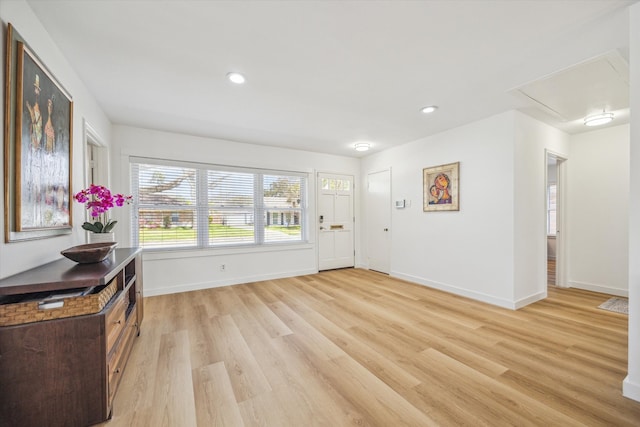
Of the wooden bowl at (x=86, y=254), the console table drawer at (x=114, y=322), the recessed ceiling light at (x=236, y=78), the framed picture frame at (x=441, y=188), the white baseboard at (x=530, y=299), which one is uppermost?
the recessed ceiling light at (x=236, y=78)

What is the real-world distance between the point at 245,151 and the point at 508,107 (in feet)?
12.9

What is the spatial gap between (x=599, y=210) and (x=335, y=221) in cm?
430

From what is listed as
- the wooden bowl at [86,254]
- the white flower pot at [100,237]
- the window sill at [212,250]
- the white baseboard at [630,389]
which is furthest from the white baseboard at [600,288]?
the white flower pot at [100,237]

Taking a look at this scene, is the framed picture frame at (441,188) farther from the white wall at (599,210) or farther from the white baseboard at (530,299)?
the white wall at (599,210)

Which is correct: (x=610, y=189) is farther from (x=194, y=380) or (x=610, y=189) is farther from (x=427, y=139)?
(x=194, y=380)

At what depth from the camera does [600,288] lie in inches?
154

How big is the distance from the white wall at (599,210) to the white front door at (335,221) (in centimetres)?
379

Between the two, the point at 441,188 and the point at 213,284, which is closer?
the point at 441,188

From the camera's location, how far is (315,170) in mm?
A: 5320

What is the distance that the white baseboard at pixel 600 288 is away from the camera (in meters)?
3.72

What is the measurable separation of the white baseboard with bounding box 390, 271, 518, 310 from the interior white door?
1.63ft

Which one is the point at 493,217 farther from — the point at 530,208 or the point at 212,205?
the point at 212,205

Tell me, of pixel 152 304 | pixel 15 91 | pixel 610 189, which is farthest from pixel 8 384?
pixel 610 189

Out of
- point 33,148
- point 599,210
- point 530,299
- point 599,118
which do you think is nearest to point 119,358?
point 33,148
